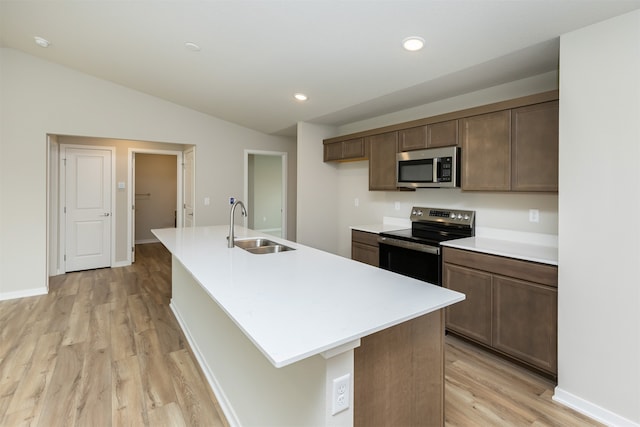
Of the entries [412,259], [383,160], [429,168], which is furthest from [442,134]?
[412,259]

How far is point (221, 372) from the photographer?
201 cm

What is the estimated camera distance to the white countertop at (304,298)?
103 centimetres

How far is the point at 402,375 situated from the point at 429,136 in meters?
2.38

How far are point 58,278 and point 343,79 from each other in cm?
488

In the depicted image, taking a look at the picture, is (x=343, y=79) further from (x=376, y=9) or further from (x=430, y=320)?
(x=430, y=320)

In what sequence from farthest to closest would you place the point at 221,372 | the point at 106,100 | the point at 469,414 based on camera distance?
1. the point at 106,100
2. the point at 221,372
3. the point at 469,414

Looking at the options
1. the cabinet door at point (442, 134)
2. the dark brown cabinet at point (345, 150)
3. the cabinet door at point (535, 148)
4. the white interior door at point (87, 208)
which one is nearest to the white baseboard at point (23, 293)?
the white interior door at point (87, 208)

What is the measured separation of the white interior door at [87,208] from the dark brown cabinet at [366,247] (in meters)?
Answer: 4.12

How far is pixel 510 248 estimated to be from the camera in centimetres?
248

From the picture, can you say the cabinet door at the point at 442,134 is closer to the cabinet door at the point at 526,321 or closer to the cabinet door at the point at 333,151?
the cabinet door at the point at 526,321

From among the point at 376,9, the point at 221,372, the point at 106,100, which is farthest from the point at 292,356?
the point at 106,100

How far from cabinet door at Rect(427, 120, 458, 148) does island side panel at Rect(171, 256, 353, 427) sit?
2399 mm

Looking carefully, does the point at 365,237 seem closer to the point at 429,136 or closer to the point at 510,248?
the point at 429,136

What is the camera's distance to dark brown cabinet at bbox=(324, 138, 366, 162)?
4008mm
